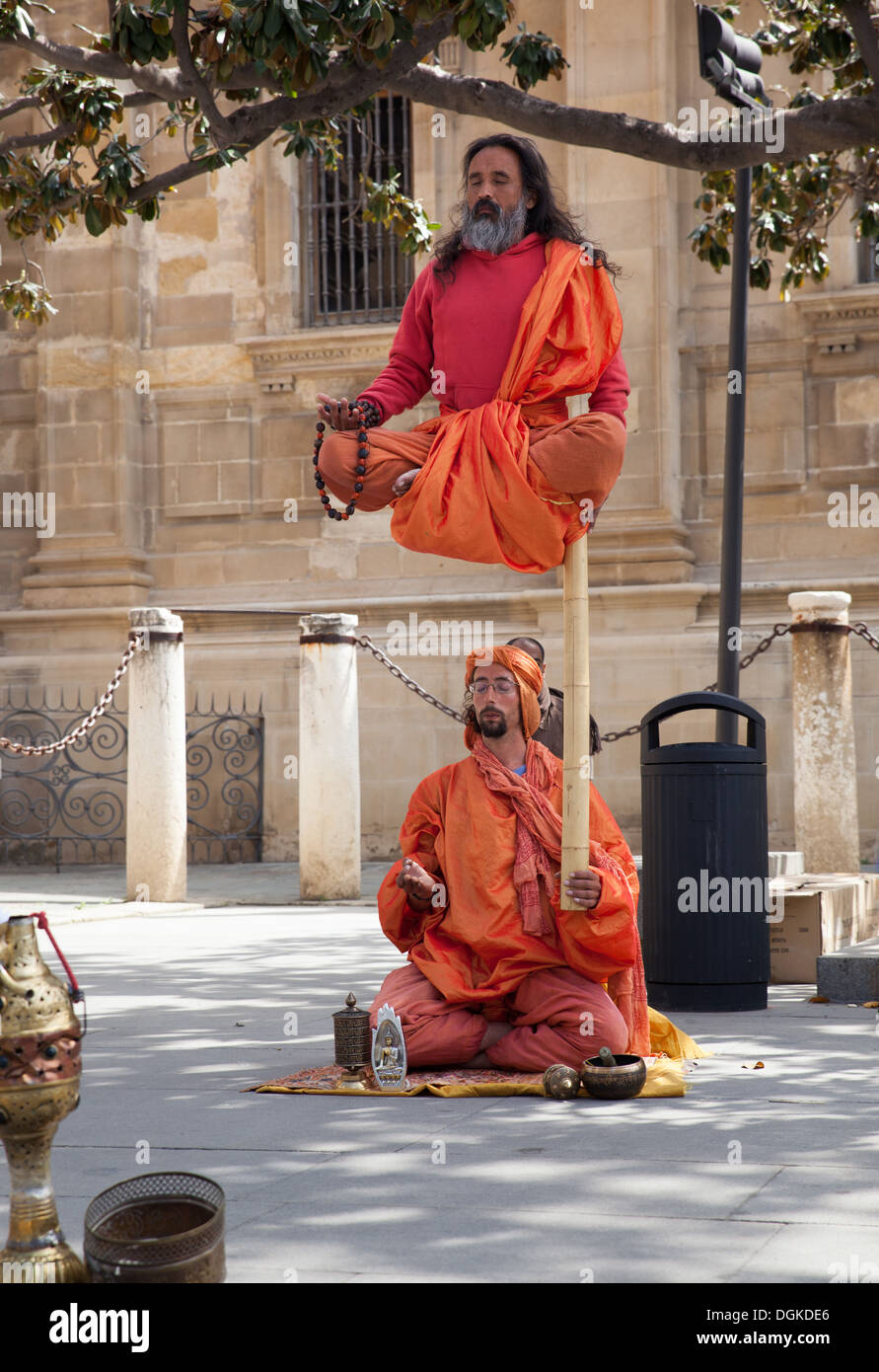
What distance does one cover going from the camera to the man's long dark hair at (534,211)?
5.12 metres

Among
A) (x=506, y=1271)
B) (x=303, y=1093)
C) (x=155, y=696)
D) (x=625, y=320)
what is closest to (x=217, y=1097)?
(x=303, y=1093)

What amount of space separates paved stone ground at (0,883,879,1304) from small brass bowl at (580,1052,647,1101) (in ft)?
0.24

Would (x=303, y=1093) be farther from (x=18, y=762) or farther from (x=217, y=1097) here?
(x=18, y=762)

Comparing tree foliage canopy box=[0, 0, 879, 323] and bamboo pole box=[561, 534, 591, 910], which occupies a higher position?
tree foliage canopy box=[0, 0, 879, 323]

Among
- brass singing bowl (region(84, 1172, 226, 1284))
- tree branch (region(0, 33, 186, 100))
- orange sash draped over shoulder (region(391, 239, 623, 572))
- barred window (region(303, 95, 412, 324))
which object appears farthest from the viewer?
barred window (region(303, 95, 412, 324))

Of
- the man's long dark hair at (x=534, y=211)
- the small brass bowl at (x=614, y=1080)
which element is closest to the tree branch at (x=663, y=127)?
the man's long dark hair at (x=534, y=211)

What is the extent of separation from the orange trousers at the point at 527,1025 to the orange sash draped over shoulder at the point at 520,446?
5.92 feet

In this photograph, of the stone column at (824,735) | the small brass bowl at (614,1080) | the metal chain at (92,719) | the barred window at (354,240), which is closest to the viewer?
the small brass bowl at (614,1080)

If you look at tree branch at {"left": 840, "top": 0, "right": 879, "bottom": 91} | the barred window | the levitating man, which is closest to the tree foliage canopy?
tree branch at {"left": 840, "top": 0, "right": 879, "bottom": 91}

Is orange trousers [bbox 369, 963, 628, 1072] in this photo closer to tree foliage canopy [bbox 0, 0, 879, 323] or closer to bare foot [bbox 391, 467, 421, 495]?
bare foot [bbox 391, 467, 421, 495]

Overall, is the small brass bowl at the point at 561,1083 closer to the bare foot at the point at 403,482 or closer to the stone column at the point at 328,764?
the bare foot at the point at 403,482

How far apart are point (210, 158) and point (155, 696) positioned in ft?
17.3

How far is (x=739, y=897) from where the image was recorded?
24.8ft

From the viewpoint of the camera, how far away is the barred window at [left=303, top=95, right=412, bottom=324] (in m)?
17.9
